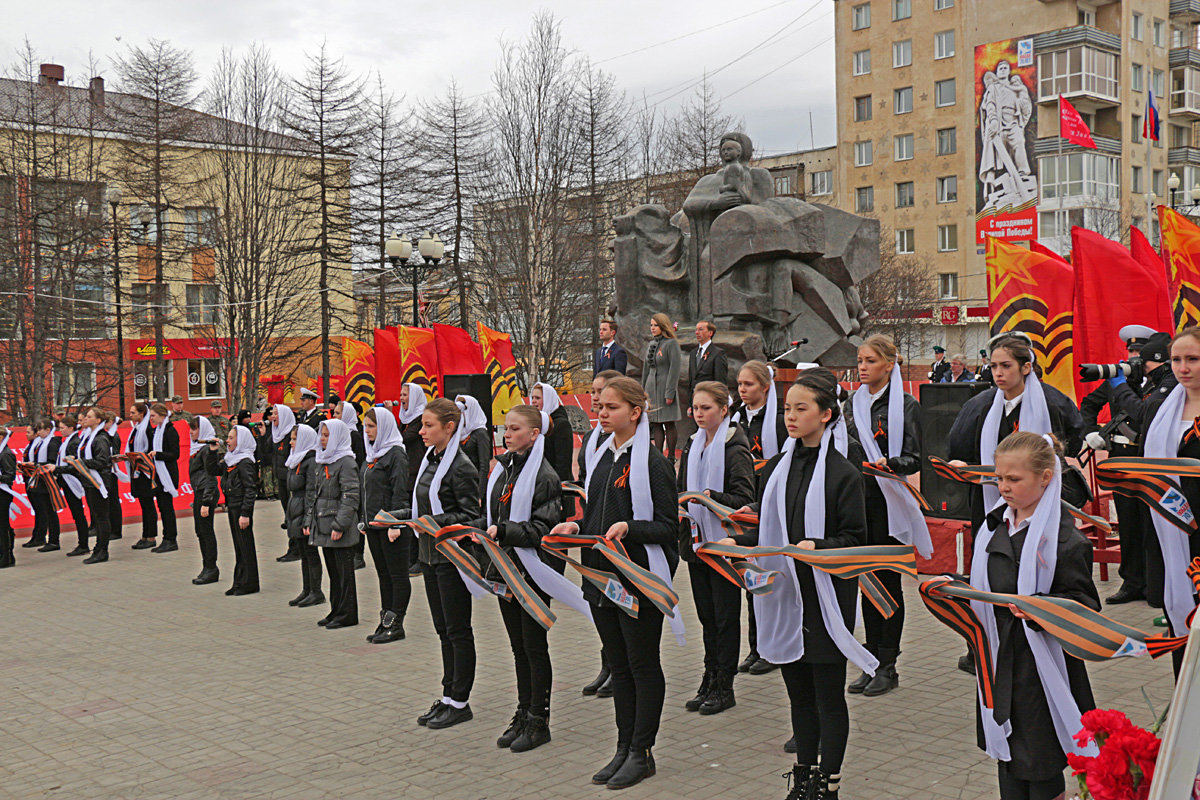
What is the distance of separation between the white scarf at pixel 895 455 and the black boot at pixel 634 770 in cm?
199

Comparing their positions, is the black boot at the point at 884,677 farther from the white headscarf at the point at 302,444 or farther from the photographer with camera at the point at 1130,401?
the white headscarf at the point at 302,444

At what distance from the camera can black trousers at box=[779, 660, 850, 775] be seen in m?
4.71

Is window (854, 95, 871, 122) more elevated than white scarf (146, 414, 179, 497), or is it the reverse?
window (854, 95, 871, 122)

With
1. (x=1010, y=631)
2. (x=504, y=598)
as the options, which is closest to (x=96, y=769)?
(x=504, y=598)

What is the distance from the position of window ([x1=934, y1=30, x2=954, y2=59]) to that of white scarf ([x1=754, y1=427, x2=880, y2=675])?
54731 millimetres

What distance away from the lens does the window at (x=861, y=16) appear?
57312mm

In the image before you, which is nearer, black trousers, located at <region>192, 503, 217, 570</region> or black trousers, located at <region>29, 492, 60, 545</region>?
black trousers, located at <region>192, 503, 217, 570</region>

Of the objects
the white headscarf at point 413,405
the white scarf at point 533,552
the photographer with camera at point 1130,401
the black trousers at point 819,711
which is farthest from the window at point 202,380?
the black trousers at point 819,711

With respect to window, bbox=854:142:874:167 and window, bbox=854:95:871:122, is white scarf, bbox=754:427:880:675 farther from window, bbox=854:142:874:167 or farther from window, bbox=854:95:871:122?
window, bbox=854:95:871:122

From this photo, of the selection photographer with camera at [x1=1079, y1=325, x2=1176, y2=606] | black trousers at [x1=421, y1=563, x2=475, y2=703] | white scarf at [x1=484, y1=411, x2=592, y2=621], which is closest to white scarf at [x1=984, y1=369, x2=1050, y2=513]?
photographer with camera at [x1=1079, y1=325, x2=1176, y2=606]

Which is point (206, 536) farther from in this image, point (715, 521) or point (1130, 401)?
point (1130, 401)

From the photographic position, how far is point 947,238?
2186 inches

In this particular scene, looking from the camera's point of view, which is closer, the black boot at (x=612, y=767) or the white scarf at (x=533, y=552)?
the black boot at (x=612, y=767)

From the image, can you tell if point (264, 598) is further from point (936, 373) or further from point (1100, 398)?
point (936, 373)
